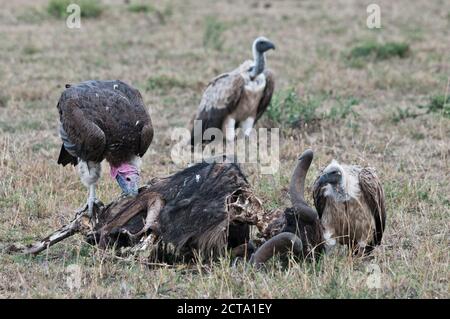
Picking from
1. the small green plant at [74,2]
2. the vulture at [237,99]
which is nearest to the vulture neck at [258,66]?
the vulture at [237,99]

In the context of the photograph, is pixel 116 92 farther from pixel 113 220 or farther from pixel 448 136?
pixel 448 136

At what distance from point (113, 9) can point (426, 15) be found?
557 cm

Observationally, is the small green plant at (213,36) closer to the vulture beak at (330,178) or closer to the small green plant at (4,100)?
the small green plant at (4,100)

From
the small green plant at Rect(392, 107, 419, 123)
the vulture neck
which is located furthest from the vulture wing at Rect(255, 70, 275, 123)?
the small green plant at Rect(392, 107, 419, 123)

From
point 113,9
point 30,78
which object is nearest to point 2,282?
point 30,78

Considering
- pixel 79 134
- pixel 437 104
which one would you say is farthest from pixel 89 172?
pixel 437 104

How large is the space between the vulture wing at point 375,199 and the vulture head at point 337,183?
7 centimetres

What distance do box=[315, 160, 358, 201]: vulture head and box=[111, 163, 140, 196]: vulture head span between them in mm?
1175

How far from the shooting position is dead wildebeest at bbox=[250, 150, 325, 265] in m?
5.06

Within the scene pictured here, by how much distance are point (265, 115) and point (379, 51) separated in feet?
11.5

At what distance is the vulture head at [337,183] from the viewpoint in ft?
18.4

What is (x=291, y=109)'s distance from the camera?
30.9ft

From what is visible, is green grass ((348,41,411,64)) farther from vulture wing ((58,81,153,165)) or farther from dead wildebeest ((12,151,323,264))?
dead wildebeest ((12,151,323,264))

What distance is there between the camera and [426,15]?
16172 mm
